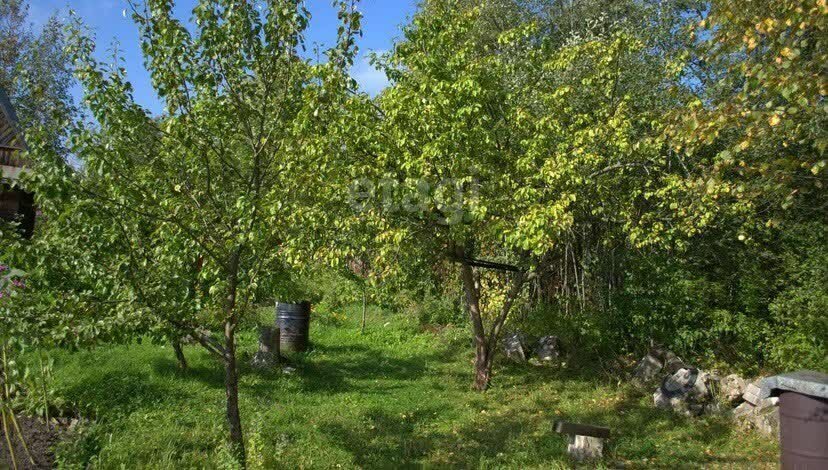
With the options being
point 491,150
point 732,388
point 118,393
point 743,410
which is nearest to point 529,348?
point 732,388

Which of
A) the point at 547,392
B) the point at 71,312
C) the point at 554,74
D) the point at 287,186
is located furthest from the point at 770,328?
the point at 71,312

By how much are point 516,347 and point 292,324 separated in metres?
3.95

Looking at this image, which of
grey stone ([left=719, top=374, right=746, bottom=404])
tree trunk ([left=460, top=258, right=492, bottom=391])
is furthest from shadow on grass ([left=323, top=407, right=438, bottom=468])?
grey stone ([left=719, top=374, right=746, bottom=404])

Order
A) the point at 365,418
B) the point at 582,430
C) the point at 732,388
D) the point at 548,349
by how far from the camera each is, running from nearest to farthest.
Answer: the point at 582,430, the point at 365,418, the point at 732,388, the point at 548,349

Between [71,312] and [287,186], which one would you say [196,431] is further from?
[287,186]

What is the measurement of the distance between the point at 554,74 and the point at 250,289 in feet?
23.6

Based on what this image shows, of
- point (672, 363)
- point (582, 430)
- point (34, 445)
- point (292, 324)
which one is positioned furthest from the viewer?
point (292, 324)

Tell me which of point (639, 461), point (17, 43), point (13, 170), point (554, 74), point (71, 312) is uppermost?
point (17, 43)

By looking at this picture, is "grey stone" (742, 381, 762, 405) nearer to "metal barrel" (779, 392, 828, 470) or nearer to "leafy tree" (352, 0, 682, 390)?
"leafy tree" (352, 0, 682, 390)

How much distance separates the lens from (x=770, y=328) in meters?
8.52

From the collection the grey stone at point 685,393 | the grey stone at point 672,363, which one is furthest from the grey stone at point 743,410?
the grey stone at point 672,363

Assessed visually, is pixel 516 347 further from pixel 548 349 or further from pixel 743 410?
pixel 743 410

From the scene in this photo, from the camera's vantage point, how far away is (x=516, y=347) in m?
11.1

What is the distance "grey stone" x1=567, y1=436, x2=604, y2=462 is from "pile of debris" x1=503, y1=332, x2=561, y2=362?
14.7 feet
